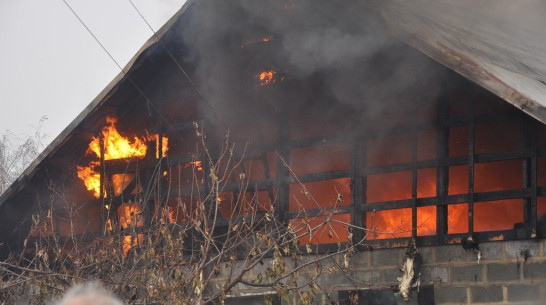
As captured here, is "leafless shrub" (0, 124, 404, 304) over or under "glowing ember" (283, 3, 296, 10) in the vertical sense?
under

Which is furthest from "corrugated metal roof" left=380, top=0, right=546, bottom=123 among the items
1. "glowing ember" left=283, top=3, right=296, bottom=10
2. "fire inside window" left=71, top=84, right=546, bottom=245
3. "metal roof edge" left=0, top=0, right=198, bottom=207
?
"metal roof edge" left=0, top=0, right=198, bottom=207

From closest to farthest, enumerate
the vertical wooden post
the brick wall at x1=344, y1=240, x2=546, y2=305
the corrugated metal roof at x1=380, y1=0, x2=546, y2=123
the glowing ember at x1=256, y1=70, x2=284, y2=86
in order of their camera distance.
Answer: the corrugated metal roof at x1=380, y1=0, x2=546, y2=123 → the brick wall at x1=344, y1=240, x2=546, y2=305 → the vertical wooden post → the glowing ember at x1=256, y1=70, x2=284, y2=86

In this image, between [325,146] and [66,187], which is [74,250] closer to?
[66,187]

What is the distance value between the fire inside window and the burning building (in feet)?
0.07

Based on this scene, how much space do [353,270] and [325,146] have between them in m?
2.16

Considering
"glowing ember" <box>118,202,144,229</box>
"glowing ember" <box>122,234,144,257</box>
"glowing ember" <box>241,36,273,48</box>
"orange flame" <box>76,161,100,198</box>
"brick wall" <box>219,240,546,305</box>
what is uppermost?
"glowing ember" <box>241,36,273,48</box>

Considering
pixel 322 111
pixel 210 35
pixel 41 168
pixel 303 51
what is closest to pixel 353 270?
pixel 322 111

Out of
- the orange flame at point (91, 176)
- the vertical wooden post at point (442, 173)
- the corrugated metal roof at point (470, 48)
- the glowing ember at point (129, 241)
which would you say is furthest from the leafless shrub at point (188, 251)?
the corrugated metal roof at point (470, 48)

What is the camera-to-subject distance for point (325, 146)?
36.4 feet

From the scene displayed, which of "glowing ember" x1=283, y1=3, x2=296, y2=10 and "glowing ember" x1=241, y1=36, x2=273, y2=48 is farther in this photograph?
"glowing ember" x1=241, y1=36, x2=273, y2=48

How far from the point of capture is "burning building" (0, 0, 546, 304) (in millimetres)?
8820

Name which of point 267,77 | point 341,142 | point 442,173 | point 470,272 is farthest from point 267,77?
point 470,272

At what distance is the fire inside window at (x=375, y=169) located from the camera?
352 inches

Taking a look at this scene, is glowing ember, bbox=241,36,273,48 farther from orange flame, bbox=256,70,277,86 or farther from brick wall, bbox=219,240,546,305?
brick wall, bbox=219,240,546,305
